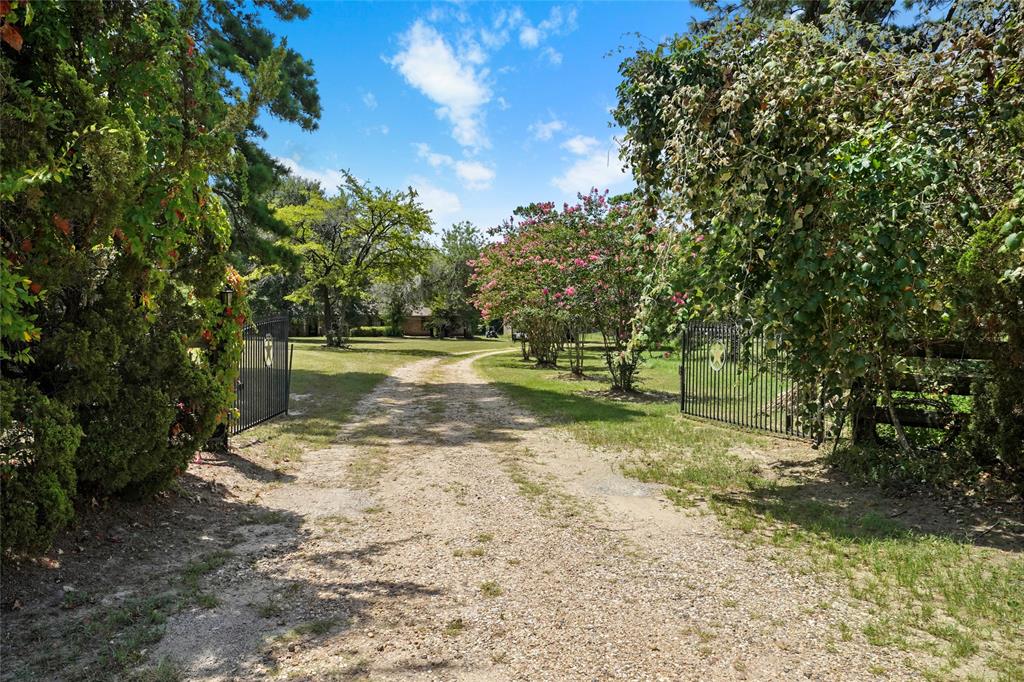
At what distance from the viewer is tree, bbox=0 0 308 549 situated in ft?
11.5

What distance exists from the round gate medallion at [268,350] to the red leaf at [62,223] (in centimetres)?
626

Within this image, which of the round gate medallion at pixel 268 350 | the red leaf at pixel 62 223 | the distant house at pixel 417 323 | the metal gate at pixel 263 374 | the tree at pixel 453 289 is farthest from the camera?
the distant house at pixel 417 323

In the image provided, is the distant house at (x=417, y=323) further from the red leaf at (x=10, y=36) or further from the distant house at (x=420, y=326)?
the red leaf at (x=10, y=36)

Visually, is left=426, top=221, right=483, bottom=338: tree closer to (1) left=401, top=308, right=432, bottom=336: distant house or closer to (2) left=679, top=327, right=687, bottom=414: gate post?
(1) left=401, top=308, right=432, bottom=336: distant house

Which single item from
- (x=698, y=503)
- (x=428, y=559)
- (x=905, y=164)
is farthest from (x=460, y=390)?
(x=905, y=164)

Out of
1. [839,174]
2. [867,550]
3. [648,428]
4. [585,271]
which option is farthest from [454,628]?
[585,271]

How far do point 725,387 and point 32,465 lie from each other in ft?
33.0

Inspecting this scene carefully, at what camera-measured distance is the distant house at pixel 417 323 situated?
55.7 m

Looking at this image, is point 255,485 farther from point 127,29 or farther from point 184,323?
point 127,29

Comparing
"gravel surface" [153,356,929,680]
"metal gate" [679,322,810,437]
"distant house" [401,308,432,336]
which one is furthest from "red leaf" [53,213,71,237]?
"distant house" [401,308,432,336]

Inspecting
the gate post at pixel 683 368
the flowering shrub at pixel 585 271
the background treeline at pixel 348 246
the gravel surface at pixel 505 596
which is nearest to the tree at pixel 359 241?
the background treeline at pixel 348 246

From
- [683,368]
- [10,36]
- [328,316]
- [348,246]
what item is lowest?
[683,368]

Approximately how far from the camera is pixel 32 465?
3.57 m

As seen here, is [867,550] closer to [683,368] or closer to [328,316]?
[683,368]
